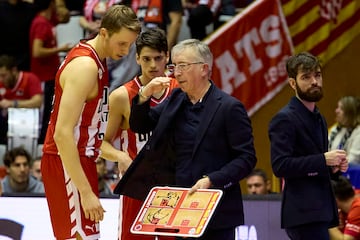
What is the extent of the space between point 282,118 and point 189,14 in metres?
6.46

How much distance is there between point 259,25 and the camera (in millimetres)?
13234

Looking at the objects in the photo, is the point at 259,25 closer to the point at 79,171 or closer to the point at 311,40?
the point at 311,40

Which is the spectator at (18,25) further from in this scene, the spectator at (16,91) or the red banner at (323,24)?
the red banner at (323,24)

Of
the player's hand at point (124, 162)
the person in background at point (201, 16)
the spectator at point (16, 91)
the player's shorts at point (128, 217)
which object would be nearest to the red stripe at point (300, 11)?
the person in background at point (201, 16)

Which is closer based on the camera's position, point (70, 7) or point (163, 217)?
point (163, 217)

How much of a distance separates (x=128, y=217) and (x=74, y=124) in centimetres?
129

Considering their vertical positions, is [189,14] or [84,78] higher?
[189,14]

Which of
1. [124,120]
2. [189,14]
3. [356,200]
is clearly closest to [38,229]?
[124,120]

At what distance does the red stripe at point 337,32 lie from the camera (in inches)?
542

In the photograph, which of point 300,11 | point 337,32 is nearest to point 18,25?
point 300,11

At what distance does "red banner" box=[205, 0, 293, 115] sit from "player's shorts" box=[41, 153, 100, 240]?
6365mm

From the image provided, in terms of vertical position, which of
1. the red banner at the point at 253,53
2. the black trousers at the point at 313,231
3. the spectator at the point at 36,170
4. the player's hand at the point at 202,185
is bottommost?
the black trousers at the point at 313,231

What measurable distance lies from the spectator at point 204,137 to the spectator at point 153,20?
18.6 ft

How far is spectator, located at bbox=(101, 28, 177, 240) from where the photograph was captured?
729cm
